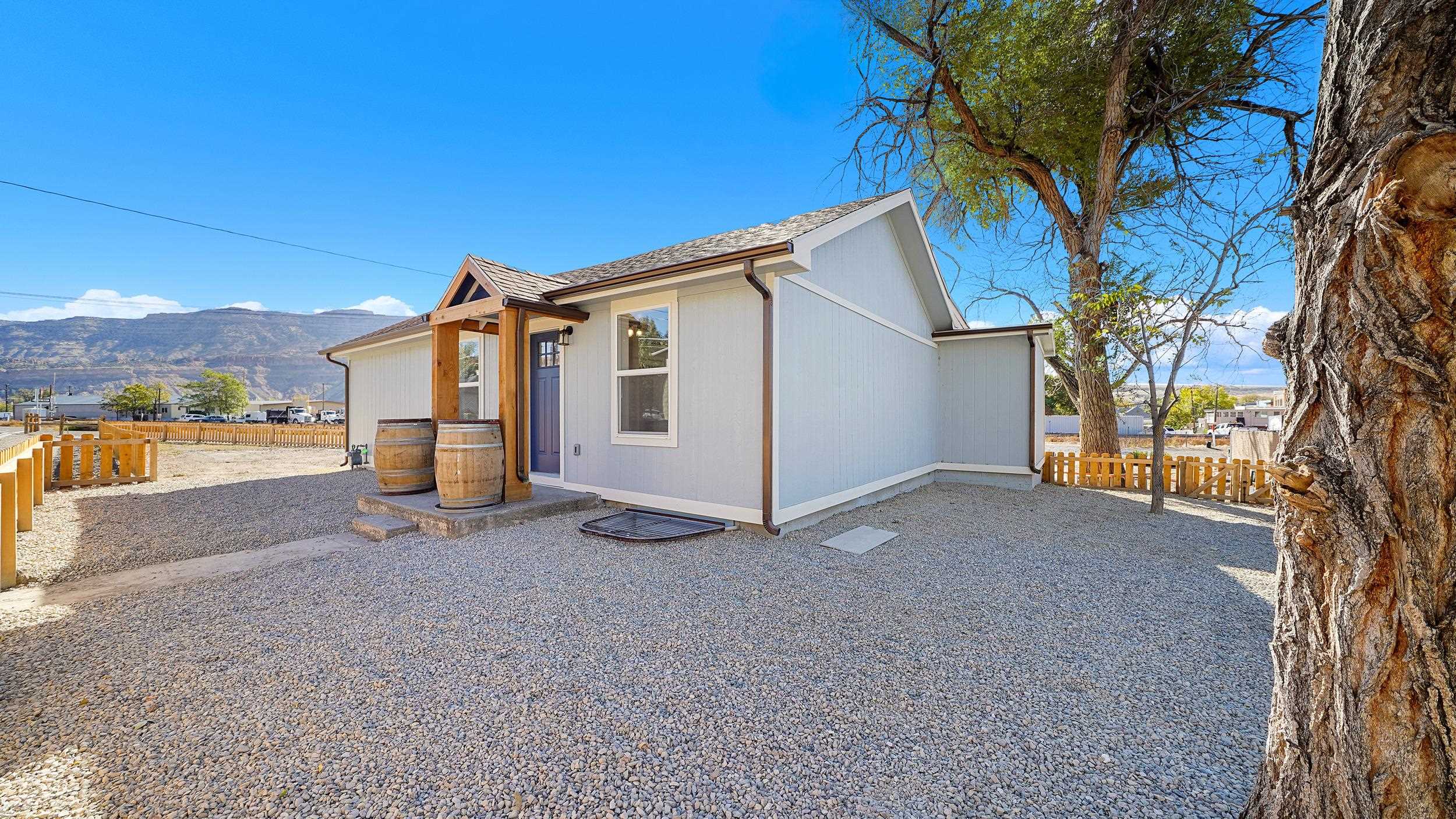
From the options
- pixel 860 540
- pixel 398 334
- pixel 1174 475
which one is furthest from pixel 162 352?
pixel 1174 475

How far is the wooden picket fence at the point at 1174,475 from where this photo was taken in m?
7.78

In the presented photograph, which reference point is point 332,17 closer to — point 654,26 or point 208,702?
point 654,26

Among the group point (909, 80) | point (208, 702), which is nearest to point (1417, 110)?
point (208, 702)

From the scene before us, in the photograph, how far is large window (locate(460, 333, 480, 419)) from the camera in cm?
813

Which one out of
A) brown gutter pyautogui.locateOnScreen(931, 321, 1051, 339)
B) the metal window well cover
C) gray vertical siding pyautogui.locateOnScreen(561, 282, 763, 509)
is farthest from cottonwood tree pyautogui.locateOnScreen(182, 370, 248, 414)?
brown gutter pyautogui.locateOnScreen(931, 321, 1051, 339)

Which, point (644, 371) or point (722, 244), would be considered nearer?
point (644, 371)

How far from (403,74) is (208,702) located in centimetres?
1865

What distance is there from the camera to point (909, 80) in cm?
1099

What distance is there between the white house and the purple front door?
0.08ft

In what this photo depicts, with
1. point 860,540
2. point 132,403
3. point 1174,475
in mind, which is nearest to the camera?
point 860,540

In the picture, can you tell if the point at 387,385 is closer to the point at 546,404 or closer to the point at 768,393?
the point at 546,404

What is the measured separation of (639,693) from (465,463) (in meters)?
3.70

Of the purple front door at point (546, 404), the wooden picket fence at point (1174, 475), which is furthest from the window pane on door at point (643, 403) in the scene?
the wooden picket fence at point (1174, 475)

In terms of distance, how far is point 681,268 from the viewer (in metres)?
4.97
